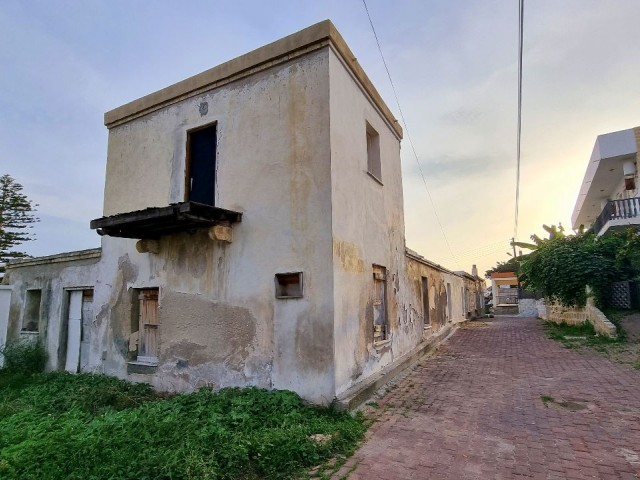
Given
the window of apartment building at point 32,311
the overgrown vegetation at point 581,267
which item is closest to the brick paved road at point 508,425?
the overgrown vegetation at point 581,267

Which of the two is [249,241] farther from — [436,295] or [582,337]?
[582,337]

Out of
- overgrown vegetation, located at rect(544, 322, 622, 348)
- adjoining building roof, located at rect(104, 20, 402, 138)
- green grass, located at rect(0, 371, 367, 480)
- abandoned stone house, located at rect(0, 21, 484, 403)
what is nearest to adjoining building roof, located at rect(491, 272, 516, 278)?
overgrown vegetation, located at rect(544, 322, 622, 348)

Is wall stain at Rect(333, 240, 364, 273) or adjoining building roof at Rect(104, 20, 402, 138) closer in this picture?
wall stain at Rect(333, 240, 364, 273)

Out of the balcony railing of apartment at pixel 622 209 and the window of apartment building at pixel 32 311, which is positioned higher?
the balcony railing of apartment at pixel 622 209

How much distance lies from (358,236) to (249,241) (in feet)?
6.73

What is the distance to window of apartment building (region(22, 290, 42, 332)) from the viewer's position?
10.3 m

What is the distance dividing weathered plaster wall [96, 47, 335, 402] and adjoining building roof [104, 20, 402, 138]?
18 cm

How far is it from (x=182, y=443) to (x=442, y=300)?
45.0 ft

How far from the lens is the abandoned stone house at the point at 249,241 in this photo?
20.0 feet

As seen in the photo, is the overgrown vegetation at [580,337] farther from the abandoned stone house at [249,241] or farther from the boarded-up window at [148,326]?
the boarded-up window at [148,326]

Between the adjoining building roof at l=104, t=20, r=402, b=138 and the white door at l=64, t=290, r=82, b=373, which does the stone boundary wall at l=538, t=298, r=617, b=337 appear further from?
the white door at l=64, t=290, r=82, b=373

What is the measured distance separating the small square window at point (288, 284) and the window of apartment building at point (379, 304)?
Result: 2108 millimetres

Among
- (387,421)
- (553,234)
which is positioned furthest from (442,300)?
(387,421)

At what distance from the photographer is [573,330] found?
46.4 ft
